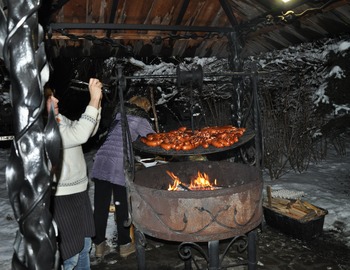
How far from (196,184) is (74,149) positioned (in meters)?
1.68

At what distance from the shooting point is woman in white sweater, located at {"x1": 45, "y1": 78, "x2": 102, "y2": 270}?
11.2ft

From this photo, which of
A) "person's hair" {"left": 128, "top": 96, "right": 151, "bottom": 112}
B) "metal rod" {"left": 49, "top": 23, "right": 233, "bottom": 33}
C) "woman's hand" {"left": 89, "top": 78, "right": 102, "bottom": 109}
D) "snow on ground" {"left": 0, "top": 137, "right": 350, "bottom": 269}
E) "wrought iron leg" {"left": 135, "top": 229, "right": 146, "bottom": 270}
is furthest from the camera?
"snow on ground" {"left": 0, "top": 137, "right": 350, "bottom": 269}

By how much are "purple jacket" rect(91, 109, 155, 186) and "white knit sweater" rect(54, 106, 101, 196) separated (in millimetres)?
1374

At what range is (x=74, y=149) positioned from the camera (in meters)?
3.68

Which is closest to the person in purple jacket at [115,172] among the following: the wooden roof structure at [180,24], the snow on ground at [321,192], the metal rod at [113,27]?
the snow on ground at [321,192]

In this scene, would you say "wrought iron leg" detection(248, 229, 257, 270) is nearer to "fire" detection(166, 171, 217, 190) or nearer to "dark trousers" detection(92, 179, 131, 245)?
"fire" detection(166, 171, 217, 190)

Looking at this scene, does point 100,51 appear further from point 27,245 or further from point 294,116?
point 27,245

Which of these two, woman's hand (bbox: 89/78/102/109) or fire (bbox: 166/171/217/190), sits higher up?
woman's hand (bbox: 89/78/102/109)

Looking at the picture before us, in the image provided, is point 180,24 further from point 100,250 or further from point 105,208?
point 100,250

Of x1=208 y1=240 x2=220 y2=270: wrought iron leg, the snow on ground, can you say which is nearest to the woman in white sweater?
x1=208 y1=240 x2=220 y2=270: wrought iron leg

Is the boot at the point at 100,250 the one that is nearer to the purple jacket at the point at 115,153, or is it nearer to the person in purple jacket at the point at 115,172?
the person in purple jacket at the point at 115,172

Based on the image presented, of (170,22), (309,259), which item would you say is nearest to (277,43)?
(170,22)

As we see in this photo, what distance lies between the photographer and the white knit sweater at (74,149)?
135 inches

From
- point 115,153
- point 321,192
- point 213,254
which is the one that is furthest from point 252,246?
point 321,192
